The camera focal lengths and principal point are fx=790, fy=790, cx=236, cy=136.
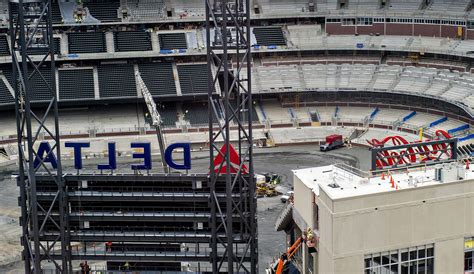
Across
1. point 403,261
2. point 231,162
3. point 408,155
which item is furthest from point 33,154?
point 403,261

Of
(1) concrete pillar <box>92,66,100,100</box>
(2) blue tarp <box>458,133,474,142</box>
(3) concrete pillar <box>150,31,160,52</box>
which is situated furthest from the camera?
(3) concrete pillar <box>150,31,160,52</box>

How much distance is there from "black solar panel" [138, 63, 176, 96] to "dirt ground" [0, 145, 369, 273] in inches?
497

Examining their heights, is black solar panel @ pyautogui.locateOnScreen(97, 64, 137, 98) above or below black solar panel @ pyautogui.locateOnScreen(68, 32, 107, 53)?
Result: below

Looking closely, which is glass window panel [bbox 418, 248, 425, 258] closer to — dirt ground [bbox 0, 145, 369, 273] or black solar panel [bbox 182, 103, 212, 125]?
dirt ground [bbox 0, 145, 369, 273]

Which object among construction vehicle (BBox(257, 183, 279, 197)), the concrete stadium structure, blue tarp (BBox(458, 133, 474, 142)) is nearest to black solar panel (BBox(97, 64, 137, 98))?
the concrete stadium structure

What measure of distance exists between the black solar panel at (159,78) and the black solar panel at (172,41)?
8.02ft

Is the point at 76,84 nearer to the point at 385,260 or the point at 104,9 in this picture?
the point at 104,9

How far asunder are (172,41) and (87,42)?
10915mm

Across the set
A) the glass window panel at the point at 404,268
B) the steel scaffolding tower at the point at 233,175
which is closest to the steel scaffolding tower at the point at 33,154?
the steel scaffolding tower at the point at 233,175

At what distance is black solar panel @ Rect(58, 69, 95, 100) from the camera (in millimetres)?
95812

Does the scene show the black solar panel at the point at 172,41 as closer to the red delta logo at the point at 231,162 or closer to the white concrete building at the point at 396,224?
the red delta logo at the point at 231,162

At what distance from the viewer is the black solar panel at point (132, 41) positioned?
10112cm

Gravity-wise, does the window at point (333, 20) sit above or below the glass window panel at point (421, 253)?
above

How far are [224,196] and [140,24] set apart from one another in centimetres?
6573
